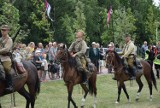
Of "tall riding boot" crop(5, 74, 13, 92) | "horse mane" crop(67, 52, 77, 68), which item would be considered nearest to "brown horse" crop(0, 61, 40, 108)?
"tall riding boot" crop(5, 74, 13, 92)

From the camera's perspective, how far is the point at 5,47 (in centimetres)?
1188

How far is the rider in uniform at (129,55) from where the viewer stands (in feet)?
53.8

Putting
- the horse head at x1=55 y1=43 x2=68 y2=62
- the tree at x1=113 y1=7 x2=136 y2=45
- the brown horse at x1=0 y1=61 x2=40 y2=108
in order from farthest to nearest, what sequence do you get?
the tree at x1=113 y1=7 x2=136 y2=45
the horse head at x1=55 y1=43 x2=68 y2=62
the brown horse at x1=0 y1=61 x2=40 y2=108

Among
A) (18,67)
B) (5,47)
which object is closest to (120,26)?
(18,67)

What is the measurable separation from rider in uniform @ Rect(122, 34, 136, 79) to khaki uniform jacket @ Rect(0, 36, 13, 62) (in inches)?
238

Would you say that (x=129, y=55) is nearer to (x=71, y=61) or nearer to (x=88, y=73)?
(x=88, y=73)

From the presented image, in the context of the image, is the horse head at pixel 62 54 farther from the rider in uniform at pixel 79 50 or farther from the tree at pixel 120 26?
the tree at pixel 120 26

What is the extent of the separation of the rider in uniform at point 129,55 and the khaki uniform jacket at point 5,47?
6.04m

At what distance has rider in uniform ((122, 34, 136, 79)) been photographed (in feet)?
53.8

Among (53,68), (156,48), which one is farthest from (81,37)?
(156,48)

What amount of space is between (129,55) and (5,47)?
6564 millimetres

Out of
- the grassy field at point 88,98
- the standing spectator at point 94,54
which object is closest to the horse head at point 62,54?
the grassy field at point 88,98

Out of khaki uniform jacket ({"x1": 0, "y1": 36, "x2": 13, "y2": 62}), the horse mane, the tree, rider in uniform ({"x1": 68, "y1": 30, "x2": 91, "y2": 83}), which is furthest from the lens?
the tree

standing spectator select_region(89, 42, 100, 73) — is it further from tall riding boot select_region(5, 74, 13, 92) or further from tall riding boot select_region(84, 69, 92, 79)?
tall riding boot select_region(5, 74, 13, 92)
